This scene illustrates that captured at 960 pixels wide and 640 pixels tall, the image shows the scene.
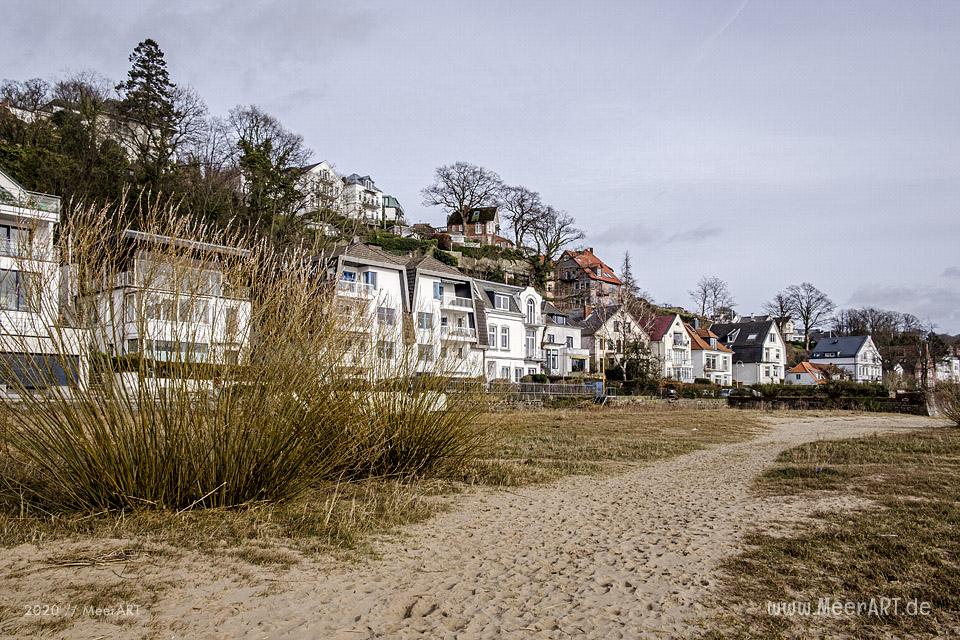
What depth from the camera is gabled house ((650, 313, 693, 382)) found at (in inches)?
2581

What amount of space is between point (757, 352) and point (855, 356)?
19.0 m

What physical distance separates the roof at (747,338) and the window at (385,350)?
73088 mm

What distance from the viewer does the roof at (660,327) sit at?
65750mm

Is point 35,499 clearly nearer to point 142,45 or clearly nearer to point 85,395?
point 85,395

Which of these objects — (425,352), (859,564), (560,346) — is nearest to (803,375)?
(560,346)

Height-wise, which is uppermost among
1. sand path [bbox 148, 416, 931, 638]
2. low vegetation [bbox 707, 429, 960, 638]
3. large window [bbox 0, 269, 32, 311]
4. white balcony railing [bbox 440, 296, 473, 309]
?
white balcony railing [bbox 440, 296, 473, 309]

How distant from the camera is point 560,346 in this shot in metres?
58.2

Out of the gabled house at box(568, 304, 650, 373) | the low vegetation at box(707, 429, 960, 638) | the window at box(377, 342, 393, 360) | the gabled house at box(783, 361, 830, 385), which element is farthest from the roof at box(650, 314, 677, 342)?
the window at box(377, 342, 393, 360)

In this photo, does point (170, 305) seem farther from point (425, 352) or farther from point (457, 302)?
point (457, 302)

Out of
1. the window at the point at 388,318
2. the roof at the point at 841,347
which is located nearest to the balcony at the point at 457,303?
the window at the point at 388,318

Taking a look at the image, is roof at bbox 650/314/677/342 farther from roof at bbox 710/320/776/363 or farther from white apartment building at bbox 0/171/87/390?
white apartment building at bbox 0/171/87/390

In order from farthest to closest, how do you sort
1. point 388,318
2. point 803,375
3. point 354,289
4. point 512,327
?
point 803,375 → point 512,327 → point 388,318 → point 354,289

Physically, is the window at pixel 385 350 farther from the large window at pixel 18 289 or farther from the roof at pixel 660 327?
the roof at pixel 660 327

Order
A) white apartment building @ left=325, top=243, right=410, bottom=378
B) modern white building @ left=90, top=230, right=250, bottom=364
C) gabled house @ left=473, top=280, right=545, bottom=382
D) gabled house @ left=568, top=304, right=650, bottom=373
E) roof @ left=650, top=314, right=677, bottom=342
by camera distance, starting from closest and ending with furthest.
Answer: modern white building @ left=90, top=230, right=250, bottom=364 → white apartment building @ left=325, top=243, right=410, bottom=378 → gabled house @ left=473, top=280, right=545, bottom=382 → gabled house @ left=568, top=304, right=650, bottom=373 → roof @ left=650, top=314, right=677, bottom=342
